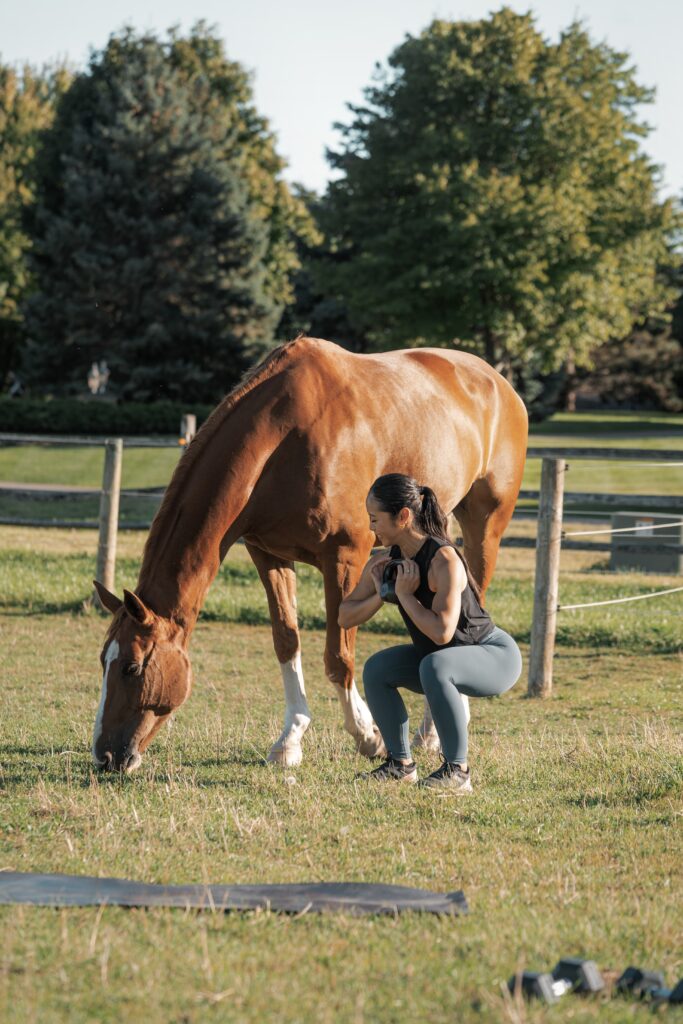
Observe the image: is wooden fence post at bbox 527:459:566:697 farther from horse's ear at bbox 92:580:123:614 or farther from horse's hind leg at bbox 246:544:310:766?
horse's ear at bbox 92:580:123:614

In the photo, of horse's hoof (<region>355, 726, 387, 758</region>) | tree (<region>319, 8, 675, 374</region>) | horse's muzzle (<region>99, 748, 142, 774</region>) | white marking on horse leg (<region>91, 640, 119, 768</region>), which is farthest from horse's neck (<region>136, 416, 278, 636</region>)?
tree (<region>319, 8, 675, 374</region>)

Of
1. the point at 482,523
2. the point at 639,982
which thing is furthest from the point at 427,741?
the point at 639,982

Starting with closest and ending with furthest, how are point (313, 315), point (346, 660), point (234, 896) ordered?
1. point (234, 896)
2. point (346, 660)
3. point (313, 315)

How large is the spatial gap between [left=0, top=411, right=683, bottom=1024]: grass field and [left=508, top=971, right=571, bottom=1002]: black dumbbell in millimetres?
47

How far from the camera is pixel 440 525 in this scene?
17.7 ft

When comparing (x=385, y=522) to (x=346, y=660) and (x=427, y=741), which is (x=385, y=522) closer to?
(x=346, y=660)

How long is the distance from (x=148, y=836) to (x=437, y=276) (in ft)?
96.9

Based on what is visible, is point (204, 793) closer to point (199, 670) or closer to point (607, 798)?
point (607, 798)

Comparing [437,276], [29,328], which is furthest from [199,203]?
[437,276]

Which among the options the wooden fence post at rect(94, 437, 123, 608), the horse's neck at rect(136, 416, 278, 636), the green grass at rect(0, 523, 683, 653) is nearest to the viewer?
the horse's neck at rect(136, 416, 278, 636)

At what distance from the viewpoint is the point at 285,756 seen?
5840 millimetres

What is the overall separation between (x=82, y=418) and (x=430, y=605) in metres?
29.4

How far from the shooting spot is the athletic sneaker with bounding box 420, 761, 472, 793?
516 cm

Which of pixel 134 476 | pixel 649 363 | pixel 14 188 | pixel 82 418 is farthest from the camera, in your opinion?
pixel 649 363
